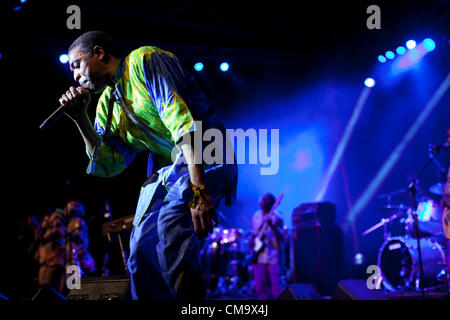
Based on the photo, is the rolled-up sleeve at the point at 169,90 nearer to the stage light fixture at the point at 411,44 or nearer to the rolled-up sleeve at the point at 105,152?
the rolled-up sleeve at the point at 105,152

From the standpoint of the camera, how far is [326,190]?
11133 millimetres

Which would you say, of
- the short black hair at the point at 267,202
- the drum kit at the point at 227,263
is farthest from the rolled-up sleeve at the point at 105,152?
the drum kit at the point at 227,263

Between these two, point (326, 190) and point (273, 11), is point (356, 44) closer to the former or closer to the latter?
point (273, 11)

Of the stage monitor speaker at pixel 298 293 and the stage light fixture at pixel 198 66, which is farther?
the stage light fixture at pixel 198 66

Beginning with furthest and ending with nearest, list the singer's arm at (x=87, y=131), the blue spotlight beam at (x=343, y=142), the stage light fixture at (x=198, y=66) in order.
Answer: the blue spotlight beam at (x=343, y=142), the stage light fixture at (x=198, y=66), the singer's arm at (x=87, y=131)

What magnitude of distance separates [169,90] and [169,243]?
0.71 meters

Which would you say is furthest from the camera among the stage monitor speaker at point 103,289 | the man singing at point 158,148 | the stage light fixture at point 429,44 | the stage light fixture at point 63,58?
the stage light fixture at point 429,44

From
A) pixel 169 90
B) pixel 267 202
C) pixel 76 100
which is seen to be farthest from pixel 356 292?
pixel 267 202

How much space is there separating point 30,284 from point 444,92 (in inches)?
388

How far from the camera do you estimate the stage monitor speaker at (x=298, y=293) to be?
5.15m

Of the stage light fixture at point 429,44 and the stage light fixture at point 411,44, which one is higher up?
the stage light fixture at point 429,44

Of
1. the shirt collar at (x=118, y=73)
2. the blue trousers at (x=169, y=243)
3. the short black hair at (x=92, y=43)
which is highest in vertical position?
the short black hair at (x=92, y=43)

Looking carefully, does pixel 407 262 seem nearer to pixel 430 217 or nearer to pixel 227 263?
pixel 430 217

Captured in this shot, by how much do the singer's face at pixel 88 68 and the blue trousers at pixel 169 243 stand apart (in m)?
0.65
